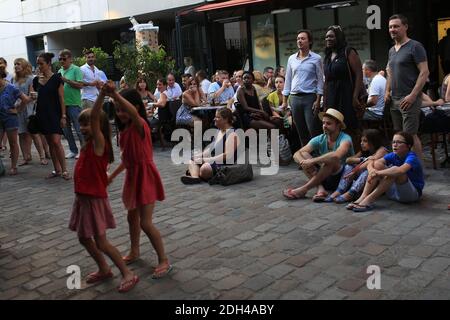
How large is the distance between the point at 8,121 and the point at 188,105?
3213 millimetres

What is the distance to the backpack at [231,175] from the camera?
23.3ft

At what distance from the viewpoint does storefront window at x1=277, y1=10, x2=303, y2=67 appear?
49.0 feet

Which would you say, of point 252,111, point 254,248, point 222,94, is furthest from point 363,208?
point 222,94

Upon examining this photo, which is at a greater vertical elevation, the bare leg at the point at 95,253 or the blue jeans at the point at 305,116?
the blue jeans at the point at 305,116

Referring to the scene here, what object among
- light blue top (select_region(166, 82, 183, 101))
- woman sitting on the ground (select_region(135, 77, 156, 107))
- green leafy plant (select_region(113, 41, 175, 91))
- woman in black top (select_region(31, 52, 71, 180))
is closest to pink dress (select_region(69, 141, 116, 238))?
woman in black top (select_region(31, 52, 71, 180))

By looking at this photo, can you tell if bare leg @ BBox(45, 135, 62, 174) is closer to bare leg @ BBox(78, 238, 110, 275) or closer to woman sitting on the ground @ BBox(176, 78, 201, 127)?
woman sitting on the ground @ BBox(176, 78, 201, 127)

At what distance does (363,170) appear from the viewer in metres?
5.88

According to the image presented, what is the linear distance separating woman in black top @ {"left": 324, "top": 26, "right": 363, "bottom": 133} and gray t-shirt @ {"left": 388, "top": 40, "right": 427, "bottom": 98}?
0.43 meters

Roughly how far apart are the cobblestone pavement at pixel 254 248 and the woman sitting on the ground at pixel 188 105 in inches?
141

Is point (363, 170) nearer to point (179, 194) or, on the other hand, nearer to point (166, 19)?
point (179, 194)

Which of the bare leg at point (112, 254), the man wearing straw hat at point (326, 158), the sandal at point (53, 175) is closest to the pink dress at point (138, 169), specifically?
the bare leg at point (112, 254)

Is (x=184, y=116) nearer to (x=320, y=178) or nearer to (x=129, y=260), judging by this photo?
(x=320, y=178)

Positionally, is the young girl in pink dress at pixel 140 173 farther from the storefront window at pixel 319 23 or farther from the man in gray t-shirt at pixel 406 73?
the storefront window at pixel 319 23
